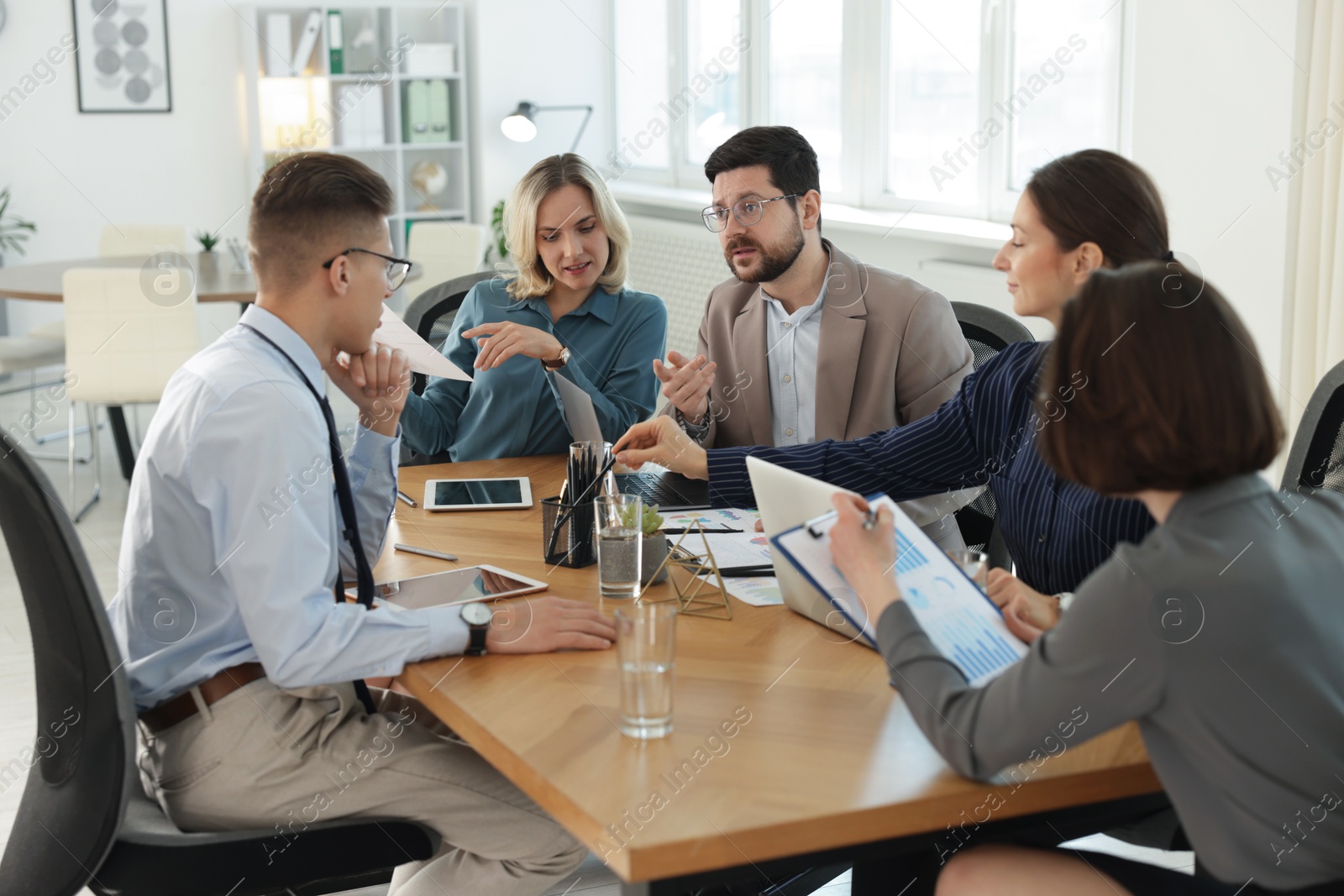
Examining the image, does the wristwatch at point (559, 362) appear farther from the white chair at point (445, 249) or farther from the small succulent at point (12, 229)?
the small succulent at point (12, 229)

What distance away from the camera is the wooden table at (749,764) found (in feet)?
3.66

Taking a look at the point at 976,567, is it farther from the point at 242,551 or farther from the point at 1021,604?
the point at 242,551

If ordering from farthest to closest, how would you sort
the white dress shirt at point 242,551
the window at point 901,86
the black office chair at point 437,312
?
the window at point 901,86 < the black office chair at point 437,312 < the white dress shirt at point 242,551

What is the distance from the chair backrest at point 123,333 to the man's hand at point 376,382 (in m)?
2.75

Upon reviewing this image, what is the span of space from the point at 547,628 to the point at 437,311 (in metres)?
1.63

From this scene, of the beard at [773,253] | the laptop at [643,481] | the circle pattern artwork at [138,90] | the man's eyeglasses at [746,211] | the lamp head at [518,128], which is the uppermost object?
the circle pattern artwork at [138,90]

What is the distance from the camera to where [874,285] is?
8.10 ft

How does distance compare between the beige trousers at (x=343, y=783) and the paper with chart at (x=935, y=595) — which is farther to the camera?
the beige trousers at (x=343, y=783)

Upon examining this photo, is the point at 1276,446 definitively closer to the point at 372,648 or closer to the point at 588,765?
the point at 588,765

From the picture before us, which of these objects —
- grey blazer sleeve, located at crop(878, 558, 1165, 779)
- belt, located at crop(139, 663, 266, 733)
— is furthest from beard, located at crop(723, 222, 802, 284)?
grey blazer sleeve, located at crop(878, 558, 1165, 779)

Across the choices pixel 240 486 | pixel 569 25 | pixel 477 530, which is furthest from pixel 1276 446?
pixel 569 25

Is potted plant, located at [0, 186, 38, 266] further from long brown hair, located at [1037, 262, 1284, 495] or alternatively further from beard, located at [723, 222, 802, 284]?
long brown hair, located at [1037, 262, 1284, 495]

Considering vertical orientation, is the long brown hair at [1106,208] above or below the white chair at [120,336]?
above

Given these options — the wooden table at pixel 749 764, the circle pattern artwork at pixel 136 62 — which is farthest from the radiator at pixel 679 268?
the wooden table at pixel 749 764
